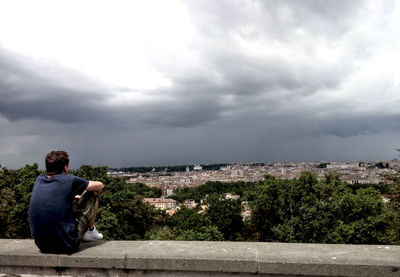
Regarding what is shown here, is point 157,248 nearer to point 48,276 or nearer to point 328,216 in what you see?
point 48,276

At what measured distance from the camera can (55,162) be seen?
3938mm

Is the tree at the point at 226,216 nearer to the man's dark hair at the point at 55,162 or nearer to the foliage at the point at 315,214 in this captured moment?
the foliage at the point at 315,214

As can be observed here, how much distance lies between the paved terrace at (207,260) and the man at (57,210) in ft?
0.53

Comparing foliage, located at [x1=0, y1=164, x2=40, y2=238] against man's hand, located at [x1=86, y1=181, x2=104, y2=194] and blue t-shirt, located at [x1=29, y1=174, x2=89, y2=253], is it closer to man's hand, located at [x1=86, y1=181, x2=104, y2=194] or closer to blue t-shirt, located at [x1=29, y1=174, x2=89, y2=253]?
blue t-shirt, located at [x1=29, y1=174, x2=89, y2=253]

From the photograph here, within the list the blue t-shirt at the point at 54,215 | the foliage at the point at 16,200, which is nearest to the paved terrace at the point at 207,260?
the blue t-shirt at the point at 54,215

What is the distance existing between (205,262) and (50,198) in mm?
2048

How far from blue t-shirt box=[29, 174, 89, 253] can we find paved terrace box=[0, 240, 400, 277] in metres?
0.14

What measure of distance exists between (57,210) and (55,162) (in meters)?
0.63

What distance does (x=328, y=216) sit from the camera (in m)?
28.9

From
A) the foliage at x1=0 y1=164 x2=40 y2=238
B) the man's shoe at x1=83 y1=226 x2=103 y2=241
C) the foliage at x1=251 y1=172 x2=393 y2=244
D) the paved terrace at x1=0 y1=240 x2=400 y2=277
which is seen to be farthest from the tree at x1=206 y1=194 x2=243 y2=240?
the paved terrace at x1=0 y1=240 x2=400 y2=277

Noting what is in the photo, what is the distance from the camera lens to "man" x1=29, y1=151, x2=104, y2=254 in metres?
3.68

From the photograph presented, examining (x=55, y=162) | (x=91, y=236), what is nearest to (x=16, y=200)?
(x=91, y=236)

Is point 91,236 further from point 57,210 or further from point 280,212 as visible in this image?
point 280,212

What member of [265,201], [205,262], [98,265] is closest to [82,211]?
[98,265]
